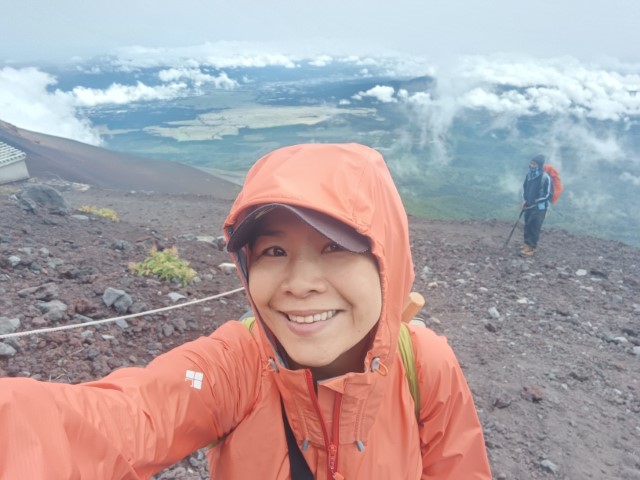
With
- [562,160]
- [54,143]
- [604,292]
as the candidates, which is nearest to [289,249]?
[604,292]

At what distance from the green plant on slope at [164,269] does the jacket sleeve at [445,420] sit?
506 centimetres

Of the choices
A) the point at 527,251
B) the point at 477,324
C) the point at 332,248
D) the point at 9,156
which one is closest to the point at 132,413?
the point at 332,248

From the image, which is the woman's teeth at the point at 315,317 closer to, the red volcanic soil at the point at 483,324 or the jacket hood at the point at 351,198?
the jacket hood at the point at 351,198

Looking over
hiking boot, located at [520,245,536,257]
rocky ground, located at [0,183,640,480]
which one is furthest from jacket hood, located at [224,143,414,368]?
hiking boot, located at [520,245,536,257]

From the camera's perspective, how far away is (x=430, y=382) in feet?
5.40

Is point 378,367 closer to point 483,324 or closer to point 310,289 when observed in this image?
point 310,289

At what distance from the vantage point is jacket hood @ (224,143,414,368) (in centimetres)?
125

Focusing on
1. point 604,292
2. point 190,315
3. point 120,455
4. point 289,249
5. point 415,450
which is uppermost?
point 289,249

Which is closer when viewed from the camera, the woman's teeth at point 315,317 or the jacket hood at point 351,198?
the jacket hood at point 351,198

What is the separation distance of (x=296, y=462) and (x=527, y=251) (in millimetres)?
11463

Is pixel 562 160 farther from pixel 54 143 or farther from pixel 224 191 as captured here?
pixel 54 143

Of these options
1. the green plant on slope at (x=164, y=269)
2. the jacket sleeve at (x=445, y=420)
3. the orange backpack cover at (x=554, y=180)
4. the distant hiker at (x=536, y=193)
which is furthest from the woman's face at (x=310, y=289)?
the orange backpack cover at (x=554, y=180)

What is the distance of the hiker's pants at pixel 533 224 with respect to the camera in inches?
427

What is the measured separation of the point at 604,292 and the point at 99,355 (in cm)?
956
